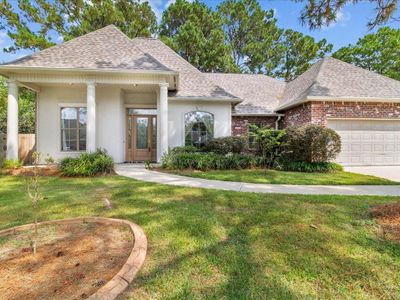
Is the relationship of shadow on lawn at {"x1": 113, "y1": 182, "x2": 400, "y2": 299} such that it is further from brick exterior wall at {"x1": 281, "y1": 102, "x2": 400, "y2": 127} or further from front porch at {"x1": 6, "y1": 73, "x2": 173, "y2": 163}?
brick exterior wall at {"x1": 281, "y1": 102, "x2": 400, "y2": 127}

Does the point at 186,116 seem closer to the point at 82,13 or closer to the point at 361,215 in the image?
the point at 361,215

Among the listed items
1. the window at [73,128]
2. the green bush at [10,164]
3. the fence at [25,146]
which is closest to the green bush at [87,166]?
the green bush at [10,164]

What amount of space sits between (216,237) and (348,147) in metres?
10.7

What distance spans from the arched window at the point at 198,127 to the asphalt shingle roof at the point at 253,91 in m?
2.17

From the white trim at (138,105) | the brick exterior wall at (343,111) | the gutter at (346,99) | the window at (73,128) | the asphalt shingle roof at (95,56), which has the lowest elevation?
the window at (73,128)

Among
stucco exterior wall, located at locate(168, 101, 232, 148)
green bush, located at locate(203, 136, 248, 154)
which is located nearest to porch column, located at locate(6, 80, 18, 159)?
stucco exterior wall, located at locate(168, 101, 232, 148)

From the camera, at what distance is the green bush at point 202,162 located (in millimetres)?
9000

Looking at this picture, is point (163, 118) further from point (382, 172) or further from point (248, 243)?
point (382, 172)

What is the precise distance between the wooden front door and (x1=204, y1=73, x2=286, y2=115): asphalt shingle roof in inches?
184

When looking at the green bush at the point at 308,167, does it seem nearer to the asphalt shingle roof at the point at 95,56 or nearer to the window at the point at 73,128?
the asphalt shingle roof at the point at 95,56

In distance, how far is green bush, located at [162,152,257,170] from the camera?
9000mm

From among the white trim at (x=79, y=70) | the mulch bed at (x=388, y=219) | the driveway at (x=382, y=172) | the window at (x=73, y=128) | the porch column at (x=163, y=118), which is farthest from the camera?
the window at (x=73, y=128)

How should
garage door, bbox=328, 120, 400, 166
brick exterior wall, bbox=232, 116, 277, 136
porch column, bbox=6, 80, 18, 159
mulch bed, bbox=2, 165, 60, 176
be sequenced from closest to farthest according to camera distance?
mulch bed, bbox=2, 165, 60, 176 < porch column, bbox=6, 80, 18, 159 < garage door, bbox=328, 120, 400, 166 < brick exterior wall, bbox=232, 116, 277, 136

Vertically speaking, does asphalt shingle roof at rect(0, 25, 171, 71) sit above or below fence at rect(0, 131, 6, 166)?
above
